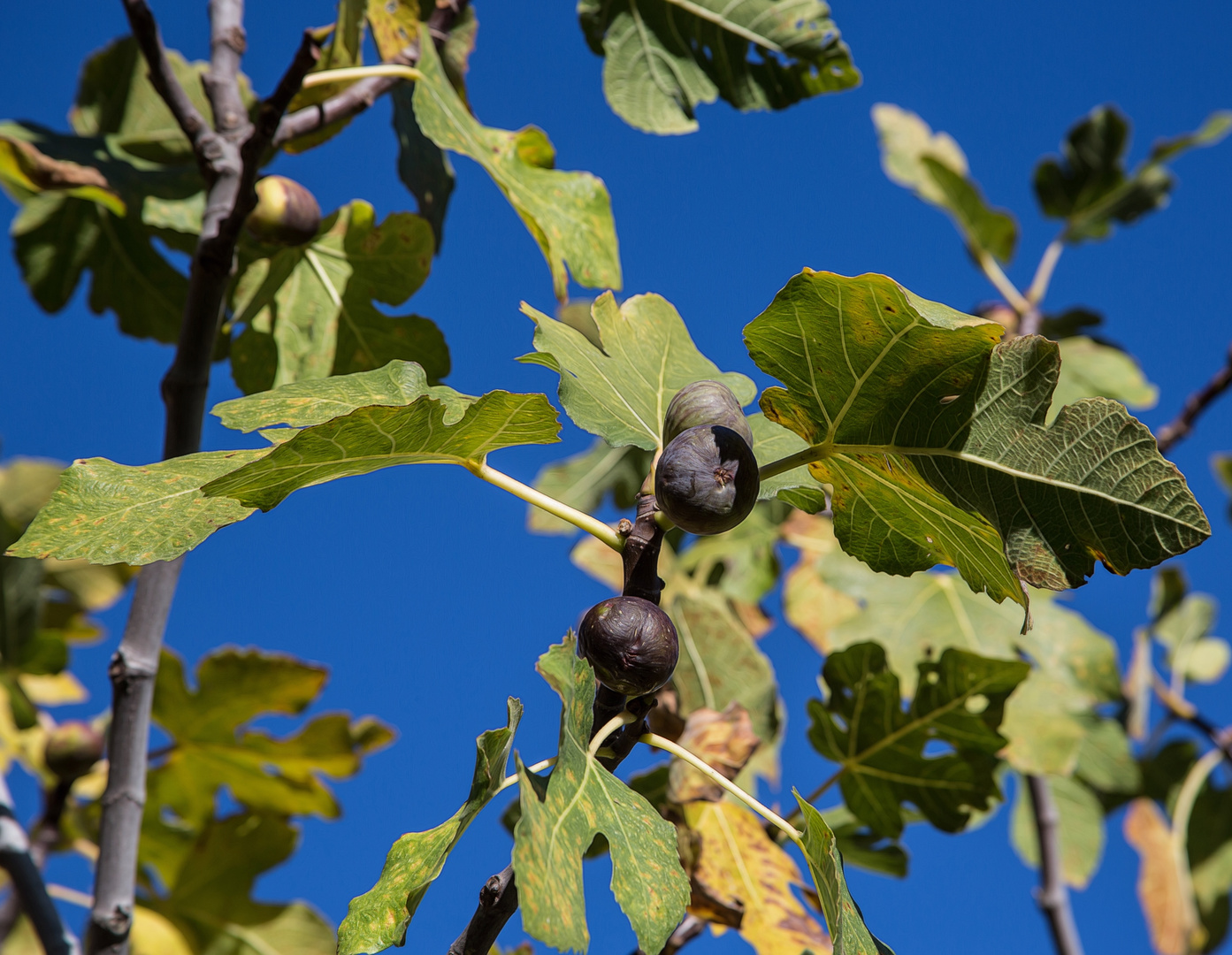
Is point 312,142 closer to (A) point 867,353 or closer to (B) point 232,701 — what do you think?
(B) point 232,701

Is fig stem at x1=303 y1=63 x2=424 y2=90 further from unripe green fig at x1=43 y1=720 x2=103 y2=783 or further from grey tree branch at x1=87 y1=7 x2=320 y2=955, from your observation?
unripe green fig at x1=43 y1=720 x2=103 y2=783

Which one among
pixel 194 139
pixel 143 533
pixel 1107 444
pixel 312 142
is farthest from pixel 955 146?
pixel 143 533

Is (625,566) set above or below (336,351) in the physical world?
below

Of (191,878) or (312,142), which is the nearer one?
(312,142)

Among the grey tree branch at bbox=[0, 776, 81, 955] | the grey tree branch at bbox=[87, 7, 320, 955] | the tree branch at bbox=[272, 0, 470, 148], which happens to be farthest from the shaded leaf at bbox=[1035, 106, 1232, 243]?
the grey tree branch at bbox=[0, 776, 81, 955]

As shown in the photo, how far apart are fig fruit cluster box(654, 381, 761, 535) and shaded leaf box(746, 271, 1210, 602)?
63 mm

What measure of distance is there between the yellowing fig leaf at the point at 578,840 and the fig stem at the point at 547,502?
0.55 ft

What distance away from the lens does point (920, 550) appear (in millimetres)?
929

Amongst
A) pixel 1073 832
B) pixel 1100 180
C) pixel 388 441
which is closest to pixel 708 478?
pixel 388 441

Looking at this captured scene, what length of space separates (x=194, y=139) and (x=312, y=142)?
300mm

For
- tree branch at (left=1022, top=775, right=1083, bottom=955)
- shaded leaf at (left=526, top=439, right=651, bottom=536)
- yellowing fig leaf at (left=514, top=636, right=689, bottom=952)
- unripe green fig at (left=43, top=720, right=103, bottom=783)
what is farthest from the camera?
shaded leaf at (left=526, top=439, right=651, bottom=536)

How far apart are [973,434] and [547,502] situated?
1.12 ft

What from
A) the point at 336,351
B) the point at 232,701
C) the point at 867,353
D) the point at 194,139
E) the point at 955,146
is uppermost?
the point at 955,146

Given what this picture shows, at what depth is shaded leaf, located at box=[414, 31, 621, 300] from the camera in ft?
4.26
